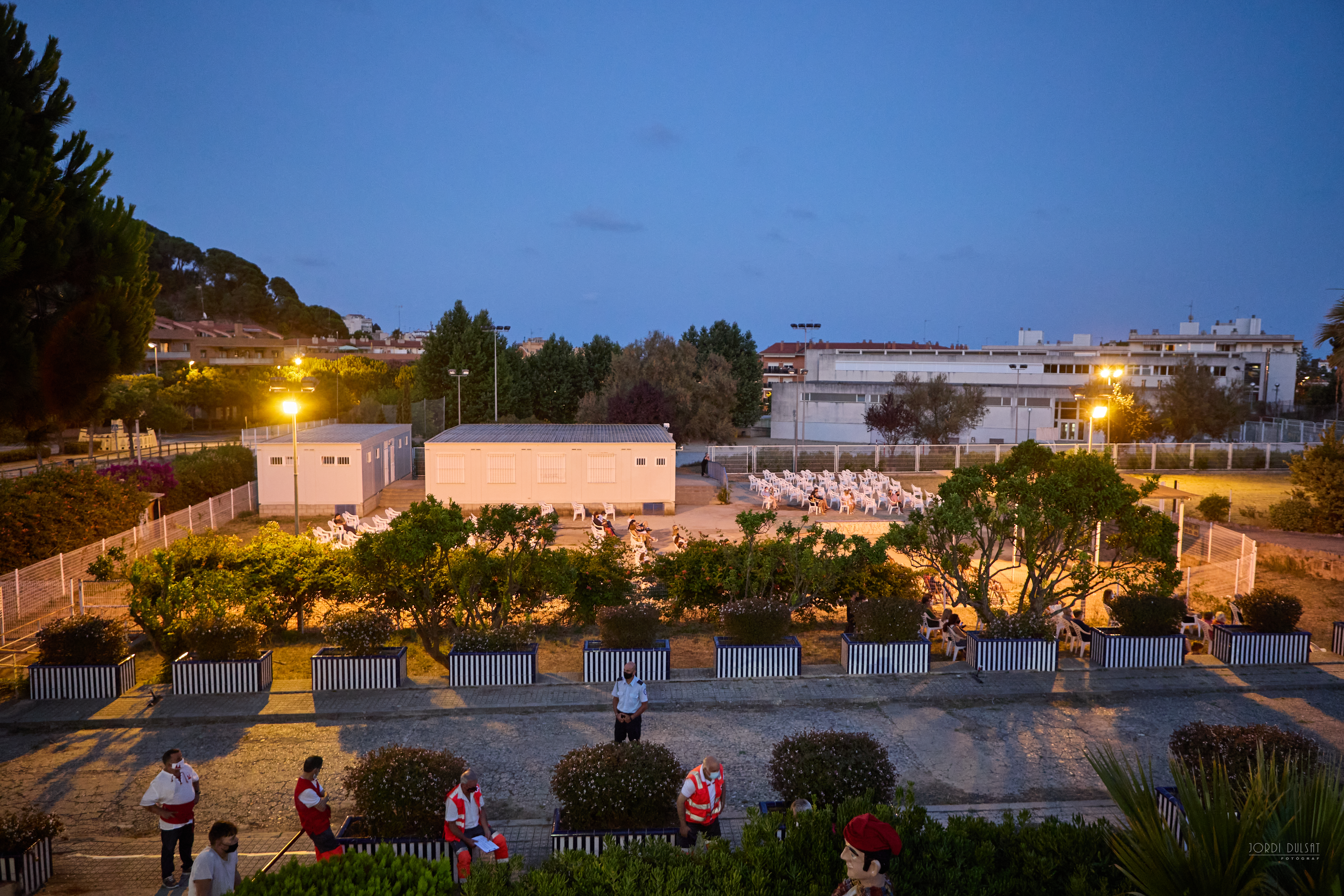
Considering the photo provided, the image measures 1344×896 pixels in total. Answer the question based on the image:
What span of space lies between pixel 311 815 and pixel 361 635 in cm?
529

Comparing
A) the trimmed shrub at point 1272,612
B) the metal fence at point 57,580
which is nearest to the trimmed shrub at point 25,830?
the metal fence at point 57,580

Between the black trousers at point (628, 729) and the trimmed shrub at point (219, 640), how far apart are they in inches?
230

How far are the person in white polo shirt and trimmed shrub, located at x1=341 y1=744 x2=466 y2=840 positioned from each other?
4.34ft

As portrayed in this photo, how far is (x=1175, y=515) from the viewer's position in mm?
20875

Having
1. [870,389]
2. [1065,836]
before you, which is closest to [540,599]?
[1065,836]

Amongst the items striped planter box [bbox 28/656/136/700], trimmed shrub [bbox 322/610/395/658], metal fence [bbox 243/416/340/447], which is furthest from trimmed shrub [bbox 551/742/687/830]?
metal fence [bbox 243/416/340/447]

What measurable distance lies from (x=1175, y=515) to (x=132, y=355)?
23476 millimetres

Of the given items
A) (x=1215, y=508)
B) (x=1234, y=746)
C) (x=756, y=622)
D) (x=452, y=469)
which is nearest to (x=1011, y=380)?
(x=1215, y=508)

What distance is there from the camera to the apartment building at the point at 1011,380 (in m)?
→ 50.1

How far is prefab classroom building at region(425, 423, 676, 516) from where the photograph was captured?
25.6 metres

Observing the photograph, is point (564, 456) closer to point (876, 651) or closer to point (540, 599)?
point (540, 599)

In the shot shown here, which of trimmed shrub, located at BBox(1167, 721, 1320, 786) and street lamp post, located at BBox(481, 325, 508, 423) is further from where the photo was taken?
street lamp post, located at BBox(481, 325, 508, 423)

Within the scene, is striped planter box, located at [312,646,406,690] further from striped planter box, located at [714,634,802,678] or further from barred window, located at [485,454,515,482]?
barred window, located at [485,454,515,482]

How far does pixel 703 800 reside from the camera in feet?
21.8
